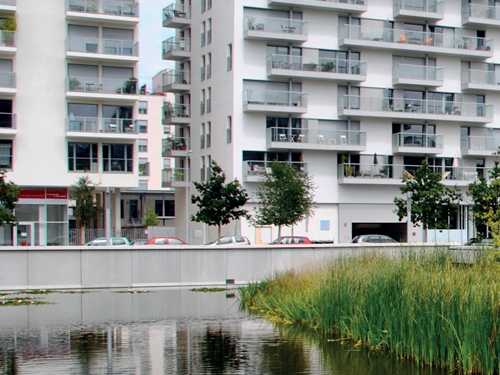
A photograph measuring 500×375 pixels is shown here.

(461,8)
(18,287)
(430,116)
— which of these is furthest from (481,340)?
(461,8)

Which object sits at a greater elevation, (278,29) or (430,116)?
(278,29)

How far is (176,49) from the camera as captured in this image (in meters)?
61.9

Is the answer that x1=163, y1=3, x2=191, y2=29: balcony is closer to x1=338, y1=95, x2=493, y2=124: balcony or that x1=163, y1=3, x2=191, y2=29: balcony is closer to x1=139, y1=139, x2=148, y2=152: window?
x1=338, y1=95, x2=493, y2=124: balcony

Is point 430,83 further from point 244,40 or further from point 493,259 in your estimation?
point 493,259

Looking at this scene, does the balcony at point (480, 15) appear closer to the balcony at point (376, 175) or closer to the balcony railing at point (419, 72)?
the balcony railing at point (419, 72)

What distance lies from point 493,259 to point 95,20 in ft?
135

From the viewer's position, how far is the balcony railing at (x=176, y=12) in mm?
62125

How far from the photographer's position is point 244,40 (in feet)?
178

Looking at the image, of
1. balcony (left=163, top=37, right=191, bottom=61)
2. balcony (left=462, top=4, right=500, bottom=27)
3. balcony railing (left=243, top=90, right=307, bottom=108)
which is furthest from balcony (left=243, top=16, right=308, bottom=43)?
balcony (left=462, top=4, right=500, bottom=27)

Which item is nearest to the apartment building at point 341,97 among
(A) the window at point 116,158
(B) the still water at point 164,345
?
(A) the window at point 116,158

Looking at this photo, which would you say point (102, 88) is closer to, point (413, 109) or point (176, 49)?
point (176, 49)

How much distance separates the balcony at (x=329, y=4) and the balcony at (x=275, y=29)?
1.17 metres

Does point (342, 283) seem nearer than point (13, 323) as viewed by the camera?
Yes

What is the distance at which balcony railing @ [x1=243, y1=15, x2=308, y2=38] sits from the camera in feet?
176
